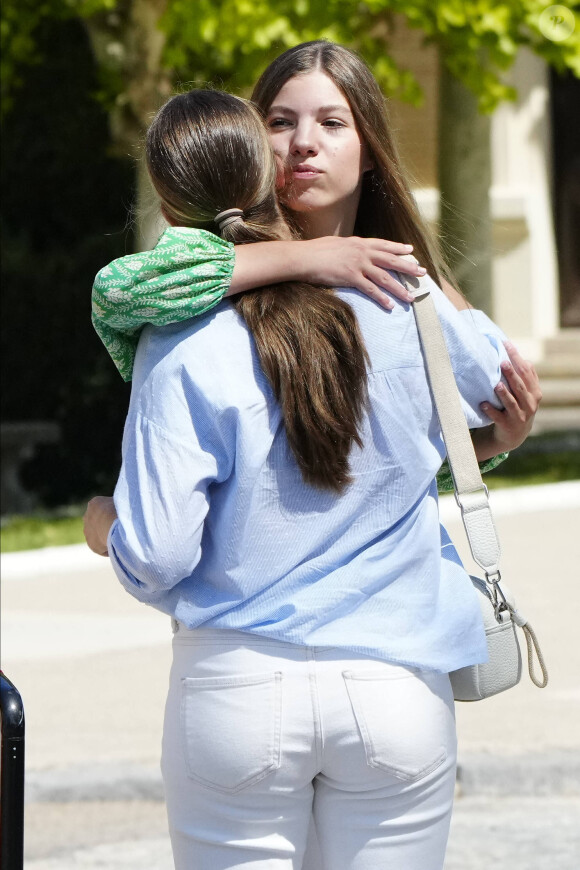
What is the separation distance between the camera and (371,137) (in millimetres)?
2225

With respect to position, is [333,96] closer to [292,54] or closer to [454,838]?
[292,54]

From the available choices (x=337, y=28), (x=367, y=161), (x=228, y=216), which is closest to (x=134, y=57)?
(x=337, y=28)

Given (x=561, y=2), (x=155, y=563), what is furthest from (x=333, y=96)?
(x=561, y=2)

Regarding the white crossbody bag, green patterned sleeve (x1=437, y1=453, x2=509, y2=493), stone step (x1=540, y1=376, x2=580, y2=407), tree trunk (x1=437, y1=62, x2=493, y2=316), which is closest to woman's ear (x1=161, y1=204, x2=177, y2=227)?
the white crossbody bag

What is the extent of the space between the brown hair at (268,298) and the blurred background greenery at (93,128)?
712 centimetres

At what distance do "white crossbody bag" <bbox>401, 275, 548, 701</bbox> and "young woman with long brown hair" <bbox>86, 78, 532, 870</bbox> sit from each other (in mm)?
26

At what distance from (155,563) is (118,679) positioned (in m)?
4.04

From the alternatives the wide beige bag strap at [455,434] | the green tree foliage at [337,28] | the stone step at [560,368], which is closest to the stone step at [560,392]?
the stone step at [560,368]

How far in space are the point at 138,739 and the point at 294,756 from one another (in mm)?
3253

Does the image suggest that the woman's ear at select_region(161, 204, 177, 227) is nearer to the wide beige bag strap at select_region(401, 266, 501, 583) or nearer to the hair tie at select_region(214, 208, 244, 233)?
the hair tie at select_region(214, 208, 244, 233)

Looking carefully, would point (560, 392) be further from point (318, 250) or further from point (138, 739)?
point (318, 250)

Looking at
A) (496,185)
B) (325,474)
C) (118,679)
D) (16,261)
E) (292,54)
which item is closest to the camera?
(325,474)

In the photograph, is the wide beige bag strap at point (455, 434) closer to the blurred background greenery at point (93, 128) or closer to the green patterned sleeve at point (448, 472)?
the green patterned sleeve at point (448, 472)

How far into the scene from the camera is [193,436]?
1.93 m
